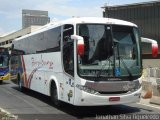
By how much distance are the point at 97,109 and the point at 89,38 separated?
3088 mm

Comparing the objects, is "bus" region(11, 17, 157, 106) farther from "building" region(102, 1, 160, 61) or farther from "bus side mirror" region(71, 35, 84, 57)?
"building" region(102, 1, 160, 61)

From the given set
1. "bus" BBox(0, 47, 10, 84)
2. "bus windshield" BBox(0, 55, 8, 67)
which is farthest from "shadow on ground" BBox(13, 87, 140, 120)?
"bus windshield" BBox(0, 55, 8, 67)

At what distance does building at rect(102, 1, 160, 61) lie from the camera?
71.0 metres

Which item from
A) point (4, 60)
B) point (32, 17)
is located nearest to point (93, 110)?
point (4, 60)

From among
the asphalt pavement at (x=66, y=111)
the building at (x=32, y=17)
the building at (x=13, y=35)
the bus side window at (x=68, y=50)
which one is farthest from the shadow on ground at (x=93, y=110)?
the building at (x=32, y=17)

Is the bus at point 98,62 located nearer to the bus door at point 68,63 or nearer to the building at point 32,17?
the bus door at point 68,63

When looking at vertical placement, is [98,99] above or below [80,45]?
below

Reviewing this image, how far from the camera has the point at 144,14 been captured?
72562mm

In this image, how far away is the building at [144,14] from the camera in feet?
233

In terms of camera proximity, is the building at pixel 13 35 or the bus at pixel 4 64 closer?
the bus at pixel 4 64

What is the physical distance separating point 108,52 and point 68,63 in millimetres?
1437

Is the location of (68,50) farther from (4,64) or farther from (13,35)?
(13,35)

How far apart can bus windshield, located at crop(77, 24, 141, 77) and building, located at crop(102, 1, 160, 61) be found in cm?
5611

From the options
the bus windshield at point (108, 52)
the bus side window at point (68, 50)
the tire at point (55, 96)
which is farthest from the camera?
the tire at point (55, 96)
